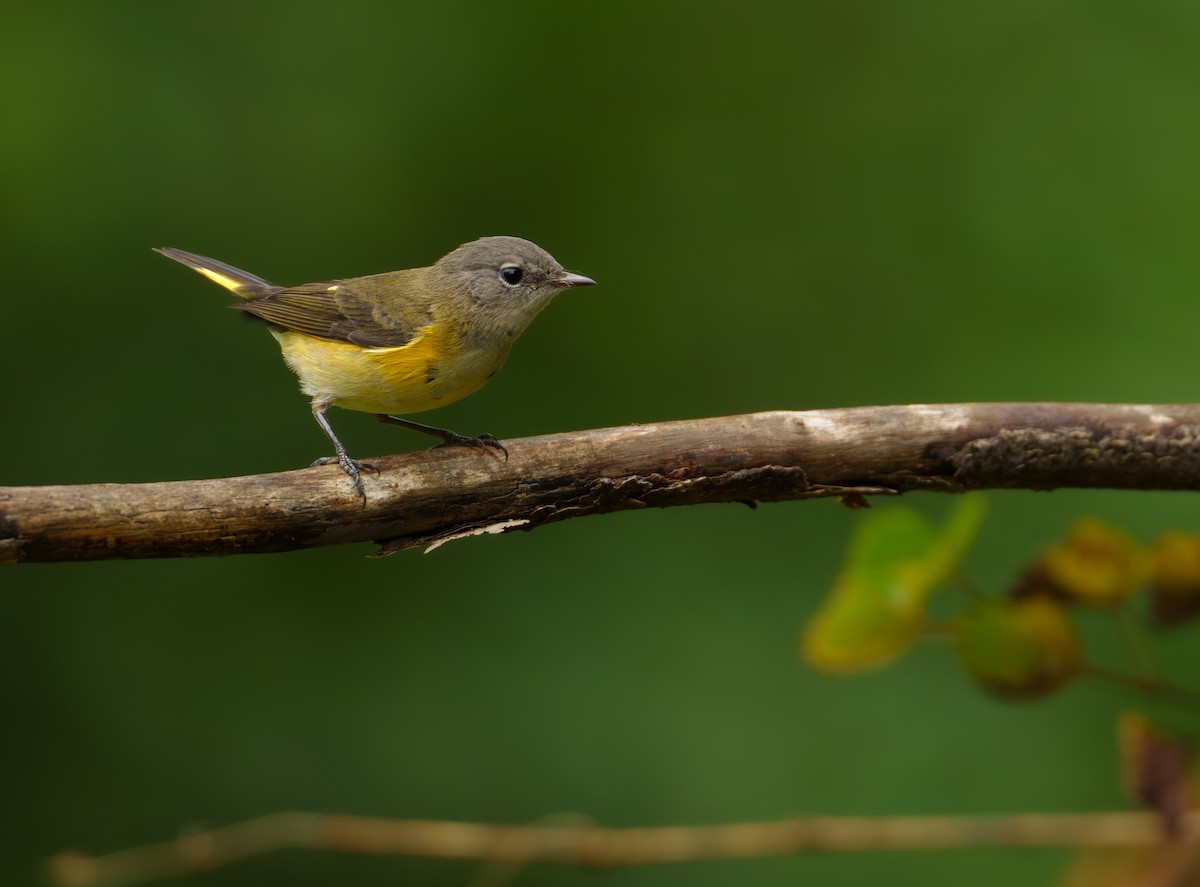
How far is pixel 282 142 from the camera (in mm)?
4070

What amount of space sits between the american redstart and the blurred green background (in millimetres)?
645

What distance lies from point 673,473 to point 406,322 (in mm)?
1150

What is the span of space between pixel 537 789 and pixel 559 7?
120 inches

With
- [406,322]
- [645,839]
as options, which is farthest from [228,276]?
[645,839]

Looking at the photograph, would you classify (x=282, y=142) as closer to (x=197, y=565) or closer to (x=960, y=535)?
(x=197, y=565)

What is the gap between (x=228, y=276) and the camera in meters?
3.59

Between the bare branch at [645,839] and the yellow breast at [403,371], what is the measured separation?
1.16 meters

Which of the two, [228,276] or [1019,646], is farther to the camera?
[228,276]

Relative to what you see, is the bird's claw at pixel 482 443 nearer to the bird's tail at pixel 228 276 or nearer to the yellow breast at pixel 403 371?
the yellow breast at pixel 403 371

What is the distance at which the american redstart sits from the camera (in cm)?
313

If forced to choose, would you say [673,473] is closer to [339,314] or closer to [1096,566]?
[1096,566]

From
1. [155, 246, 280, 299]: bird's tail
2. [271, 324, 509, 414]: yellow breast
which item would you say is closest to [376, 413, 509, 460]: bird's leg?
[271, 324, 509, 414]: yellow breast

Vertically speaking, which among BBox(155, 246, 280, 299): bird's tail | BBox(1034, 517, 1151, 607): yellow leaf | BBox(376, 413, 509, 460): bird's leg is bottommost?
BBox(376, 413, 509, 460): bird's leg

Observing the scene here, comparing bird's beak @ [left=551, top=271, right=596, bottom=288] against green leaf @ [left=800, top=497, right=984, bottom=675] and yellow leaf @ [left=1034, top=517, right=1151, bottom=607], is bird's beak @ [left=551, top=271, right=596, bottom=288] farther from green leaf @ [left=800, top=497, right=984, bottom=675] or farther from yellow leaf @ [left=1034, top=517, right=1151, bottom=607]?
yellow leaf @ [left=1034, top=517, right=1151, bottom=607]
